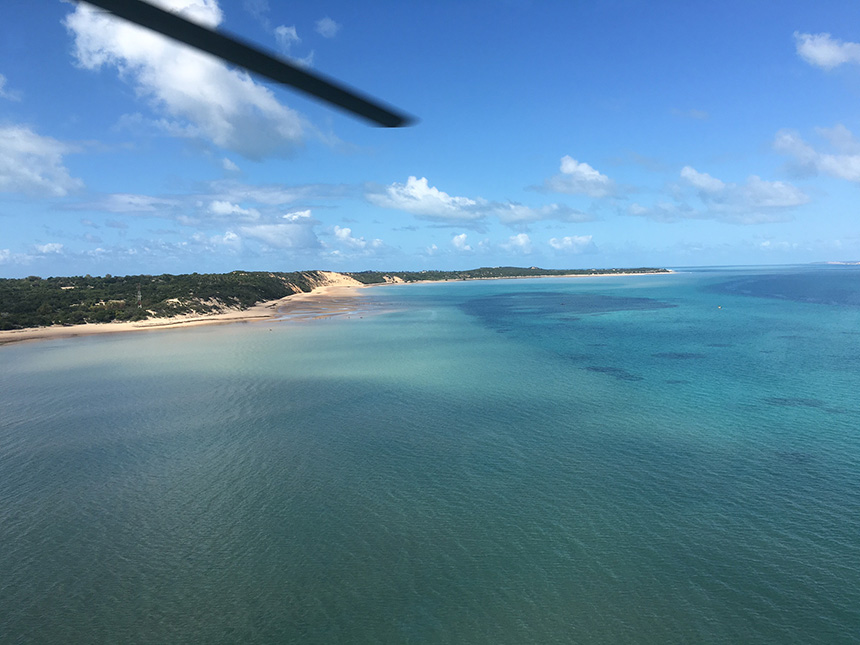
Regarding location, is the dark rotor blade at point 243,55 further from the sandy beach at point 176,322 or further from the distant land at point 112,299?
the distant land at point 112,299

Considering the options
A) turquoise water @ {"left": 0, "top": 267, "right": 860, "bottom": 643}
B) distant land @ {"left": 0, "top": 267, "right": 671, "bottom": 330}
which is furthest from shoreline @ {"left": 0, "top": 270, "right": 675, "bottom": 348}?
turquoise water @ {"left": 0, "top": 267, "right": 860, "bottom": 643}

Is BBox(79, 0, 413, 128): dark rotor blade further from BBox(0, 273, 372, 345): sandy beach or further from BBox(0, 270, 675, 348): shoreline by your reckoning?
BBox(0, 273, 372, 345): sandy beach

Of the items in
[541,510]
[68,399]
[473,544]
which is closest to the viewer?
[473,544]

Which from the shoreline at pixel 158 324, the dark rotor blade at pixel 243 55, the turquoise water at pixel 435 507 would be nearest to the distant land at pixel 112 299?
the shoreline at pixel 158 324

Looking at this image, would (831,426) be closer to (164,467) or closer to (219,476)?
(219,476)

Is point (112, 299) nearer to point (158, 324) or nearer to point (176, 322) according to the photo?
point (176, 322)

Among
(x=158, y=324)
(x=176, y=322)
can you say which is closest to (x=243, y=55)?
(x=158, y=324)

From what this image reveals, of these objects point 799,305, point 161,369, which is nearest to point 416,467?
point 161,369
